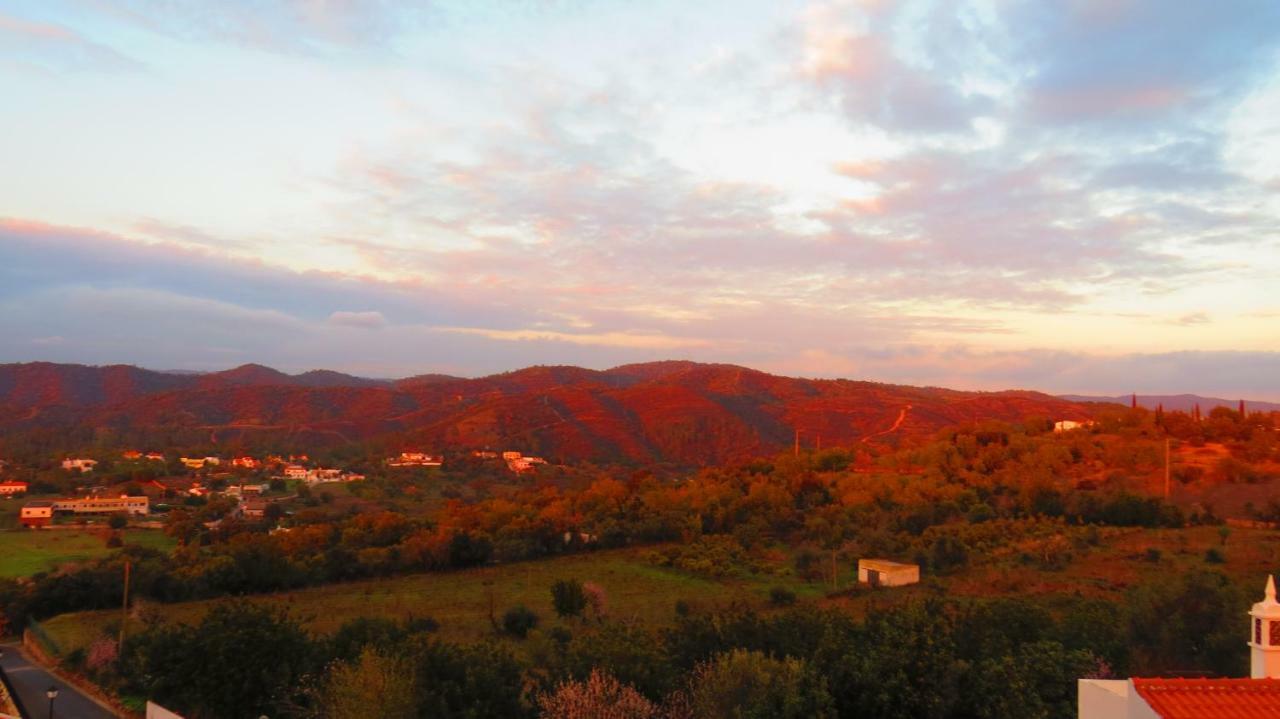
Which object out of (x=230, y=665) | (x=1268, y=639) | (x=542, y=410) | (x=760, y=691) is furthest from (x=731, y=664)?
(x=542, y=410)

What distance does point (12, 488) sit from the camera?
171ft

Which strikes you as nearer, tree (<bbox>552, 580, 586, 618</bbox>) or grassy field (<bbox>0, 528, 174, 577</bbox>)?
tree (<bbox>552, 580, 586, 618</bbox>)

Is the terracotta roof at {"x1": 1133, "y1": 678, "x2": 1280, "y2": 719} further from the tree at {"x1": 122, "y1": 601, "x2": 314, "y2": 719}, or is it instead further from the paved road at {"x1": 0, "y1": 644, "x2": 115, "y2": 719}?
the paved road at {"x1": 0, "y1": 644, "x2": 115, "y2": 719}

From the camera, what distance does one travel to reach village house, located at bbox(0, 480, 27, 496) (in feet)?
169

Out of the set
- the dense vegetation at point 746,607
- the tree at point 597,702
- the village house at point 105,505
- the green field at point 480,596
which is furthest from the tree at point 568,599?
the village house at point 105,505

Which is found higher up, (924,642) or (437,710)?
(924,642)

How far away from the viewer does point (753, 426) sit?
262ft

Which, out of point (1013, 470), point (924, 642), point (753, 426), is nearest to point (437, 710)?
point (924, 642)

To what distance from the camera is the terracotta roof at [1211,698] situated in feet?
21.9

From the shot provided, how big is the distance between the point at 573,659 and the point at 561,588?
11.0m

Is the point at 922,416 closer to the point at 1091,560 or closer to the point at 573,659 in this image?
the point at 1091,560

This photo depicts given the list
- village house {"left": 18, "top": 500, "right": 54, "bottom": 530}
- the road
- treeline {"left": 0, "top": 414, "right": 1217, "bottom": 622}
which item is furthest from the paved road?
the road

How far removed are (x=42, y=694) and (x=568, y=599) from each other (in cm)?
1235

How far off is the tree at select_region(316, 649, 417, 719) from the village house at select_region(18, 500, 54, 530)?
3847cm
